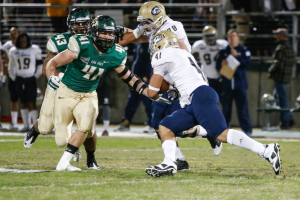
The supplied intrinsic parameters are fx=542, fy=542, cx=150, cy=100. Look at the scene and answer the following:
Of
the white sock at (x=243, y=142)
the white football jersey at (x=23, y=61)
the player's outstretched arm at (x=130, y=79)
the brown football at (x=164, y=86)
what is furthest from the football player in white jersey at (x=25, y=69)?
the white sock at (x=243, y=142)

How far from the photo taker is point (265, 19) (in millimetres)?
11641

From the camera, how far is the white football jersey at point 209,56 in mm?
10297

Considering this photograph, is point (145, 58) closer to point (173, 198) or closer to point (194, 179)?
point (194, 179)

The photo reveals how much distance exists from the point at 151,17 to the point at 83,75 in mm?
1121

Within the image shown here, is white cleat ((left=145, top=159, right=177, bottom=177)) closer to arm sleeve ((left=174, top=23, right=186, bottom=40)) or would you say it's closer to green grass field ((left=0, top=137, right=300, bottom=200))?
green grass field ((left=0, top=137, right=300, bottom=200))

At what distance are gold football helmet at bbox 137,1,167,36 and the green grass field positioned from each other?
153cm

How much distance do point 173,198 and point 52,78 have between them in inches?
71.8

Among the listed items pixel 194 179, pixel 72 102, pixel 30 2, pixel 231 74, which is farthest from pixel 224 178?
pixel 30 2

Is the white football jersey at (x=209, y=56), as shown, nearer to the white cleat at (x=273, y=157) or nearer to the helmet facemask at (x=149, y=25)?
the helmet facemask at (x=149, y=25)

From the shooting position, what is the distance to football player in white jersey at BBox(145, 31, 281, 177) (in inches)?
194

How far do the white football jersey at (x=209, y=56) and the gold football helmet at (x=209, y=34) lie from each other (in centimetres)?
8

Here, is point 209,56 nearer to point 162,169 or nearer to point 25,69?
point 25,69

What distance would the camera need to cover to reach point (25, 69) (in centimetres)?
1027

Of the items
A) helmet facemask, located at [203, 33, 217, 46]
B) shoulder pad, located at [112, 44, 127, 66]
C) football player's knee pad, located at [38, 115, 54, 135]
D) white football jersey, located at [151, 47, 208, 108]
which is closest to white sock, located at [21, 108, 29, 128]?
helmet facemask, located at [203, 33, 217, 46]
